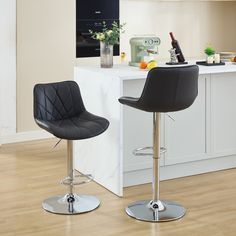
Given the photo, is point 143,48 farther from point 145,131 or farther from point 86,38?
point 86,38

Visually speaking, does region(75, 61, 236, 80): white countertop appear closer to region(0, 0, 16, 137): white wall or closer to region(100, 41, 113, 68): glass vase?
region(100, 41, 113, 68): glass vase

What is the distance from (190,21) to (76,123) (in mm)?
3858

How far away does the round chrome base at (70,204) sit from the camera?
13.3 ft

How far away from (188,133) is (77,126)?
1151 mm

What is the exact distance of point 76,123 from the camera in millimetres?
4113

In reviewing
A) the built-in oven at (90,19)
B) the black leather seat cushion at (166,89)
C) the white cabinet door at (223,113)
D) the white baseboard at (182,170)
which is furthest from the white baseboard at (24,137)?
the black leather seat cushion at (166,89)

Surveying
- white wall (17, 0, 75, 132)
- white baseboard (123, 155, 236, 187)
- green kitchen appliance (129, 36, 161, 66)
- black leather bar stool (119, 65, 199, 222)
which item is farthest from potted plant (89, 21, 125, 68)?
white wall (17, 0, 75, 132)

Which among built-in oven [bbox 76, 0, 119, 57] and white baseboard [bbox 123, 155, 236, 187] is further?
built-in oven [bbox 76, 0, 119, 57]

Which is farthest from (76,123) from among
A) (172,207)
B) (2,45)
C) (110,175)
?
(2,45)

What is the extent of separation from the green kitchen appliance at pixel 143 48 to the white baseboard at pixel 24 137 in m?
1.84

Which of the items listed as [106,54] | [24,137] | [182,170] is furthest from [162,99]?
[24,137]

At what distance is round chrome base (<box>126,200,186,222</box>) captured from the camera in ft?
12.8

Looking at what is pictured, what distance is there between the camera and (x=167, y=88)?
3.69m

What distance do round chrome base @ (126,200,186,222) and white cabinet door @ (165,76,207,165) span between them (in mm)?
665
